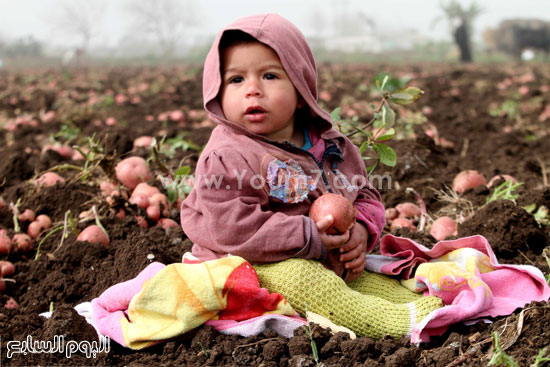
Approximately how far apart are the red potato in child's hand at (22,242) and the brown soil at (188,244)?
5 centimetres

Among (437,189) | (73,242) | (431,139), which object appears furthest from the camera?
(431,139)

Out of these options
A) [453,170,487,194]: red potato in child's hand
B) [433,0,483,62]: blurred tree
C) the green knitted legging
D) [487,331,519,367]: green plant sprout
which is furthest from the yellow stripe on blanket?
[433,0,483,62]: blurred tree

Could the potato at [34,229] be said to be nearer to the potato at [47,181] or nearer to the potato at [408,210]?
the potato at [47,181]

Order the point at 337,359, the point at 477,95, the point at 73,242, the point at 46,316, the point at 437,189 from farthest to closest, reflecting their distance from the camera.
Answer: the point at 477,95, the point at 437,189, the point at 73,242, the point at 46,316, the point at 337,359

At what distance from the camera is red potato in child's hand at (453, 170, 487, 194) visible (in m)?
3.63

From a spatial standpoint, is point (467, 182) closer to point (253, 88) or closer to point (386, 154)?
point (386, 154)

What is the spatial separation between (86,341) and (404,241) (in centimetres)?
129

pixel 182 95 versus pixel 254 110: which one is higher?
pixel 254 110

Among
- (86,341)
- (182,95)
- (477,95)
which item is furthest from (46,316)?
(477,95)

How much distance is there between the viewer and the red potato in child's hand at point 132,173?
3426 mm

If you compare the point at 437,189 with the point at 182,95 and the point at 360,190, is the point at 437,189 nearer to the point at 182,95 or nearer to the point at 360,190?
the point at 360,190

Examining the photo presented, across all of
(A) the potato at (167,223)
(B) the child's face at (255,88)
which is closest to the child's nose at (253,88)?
(B) the child's face at (255,88)

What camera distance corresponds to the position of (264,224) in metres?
1.99

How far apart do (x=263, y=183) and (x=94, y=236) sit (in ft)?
3.86
